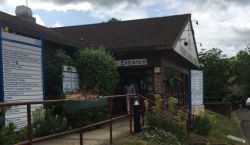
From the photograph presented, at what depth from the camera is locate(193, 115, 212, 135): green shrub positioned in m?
17.8

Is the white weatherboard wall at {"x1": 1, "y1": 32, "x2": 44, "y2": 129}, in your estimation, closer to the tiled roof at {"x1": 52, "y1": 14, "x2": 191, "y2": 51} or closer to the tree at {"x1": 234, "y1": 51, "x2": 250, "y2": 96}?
the tiled roof at {"x1": 52, "y1": 14, "x2": 191, "y2": 51}

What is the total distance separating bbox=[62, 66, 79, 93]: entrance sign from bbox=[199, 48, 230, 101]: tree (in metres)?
39.3

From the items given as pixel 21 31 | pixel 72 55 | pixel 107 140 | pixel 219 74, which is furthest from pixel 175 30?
pixel 219 74

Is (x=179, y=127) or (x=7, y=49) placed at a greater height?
(x=7, y=49)

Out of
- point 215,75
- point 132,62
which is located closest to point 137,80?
point 132,62

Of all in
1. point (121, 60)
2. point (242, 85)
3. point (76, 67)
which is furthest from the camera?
point (242, 85)

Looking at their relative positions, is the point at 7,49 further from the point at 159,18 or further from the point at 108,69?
the point at 159,18

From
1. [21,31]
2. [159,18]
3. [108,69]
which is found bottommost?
[108,69]

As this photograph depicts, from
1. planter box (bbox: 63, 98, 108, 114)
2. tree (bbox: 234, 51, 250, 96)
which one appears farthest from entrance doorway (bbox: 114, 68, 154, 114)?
tree (bbox: 234, 51, 250, 96)

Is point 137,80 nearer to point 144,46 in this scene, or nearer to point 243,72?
point 144,46

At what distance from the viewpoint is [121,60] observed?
22.1 metres

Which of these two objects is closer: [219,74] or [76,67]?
[76,67]

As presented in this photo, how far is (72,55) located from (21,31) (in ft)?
13.0

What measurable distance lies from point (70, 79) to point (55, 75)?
Answer: 31.0 inches
